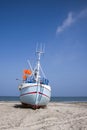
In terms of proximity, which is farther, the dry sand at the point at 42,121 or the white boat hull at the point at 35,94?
the white boat hull at the point at 35,94

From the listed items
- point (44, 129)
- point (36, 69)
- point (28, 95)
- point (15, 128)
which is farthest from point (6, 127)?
point (36, 69)

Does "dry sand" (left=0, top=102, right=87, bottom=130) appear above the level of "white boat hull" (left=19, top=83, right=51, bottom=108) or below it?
below

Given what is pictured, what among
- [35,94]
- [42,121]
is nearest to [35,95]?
[35,94]

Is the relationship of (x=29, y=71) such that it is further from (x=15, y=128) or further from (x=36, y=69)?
(x=15, y=128)

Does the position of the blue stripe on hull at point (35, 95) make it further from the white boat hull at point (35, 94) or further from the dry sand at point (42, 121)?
the dry sand at point (42, 121)

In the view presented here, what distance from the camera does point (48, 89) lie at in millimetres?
28938

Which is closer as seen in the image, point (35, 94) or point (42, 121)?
point (42, 121)

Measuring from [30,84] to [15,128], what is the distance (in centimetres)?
1394

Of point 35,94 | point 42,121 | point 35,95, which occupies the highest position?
point 35,94

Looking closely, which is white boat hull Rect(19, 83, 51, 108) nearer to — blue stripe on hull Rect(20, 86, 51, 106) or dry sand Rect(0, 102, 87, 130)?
blue stripe on hull Rect(20, 86, 51, 106)

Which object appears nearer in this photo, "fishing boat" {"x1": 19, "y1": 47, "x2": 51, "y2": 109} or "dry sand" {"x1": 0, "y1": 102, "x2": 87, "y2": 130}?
"dry sand" {"x1": 0, "y1": 102, "x2": 87, "y2": 130}

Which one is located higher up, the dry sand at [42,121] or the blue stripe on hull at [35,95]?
the blue stripe on hull at [35,95]

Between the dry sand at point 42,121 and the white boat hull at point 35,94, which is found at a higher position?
the white boat hull at point 35,94

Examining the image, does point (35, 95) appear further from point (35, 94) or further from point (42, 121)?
point (42, 121)
